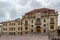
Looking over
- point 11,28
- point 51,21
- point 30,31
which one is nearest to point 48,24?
point 51,21

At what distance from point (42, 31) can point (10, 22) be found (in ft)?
38.7

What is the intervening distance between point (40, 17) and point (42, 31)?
4.70 metres

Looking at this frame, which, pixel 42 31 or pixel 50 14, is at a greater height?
pixel 50 14

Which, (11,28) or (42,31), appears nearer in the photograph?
(42,31)

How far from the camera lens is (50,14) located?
70938mm

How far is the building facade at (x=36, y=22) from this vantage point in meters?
70.3

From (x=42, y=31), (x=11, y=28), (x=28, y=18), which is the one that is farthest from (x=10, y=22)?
(x=42, y=31)

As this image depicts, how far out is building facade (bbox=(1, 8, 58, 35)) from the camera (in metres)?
70.3

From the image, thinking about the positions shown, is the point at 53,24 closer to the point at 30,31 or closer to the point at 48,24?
the point at 48,24

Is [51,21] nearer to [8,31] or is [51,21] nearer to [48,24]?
[48,24]

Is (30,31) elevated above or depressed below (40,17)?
below

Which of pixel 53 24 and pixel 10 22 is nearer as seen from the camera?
pixel 53 24

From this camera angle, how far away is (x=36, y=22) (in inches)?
2827

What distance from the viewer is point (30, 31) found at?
71.0 metres
